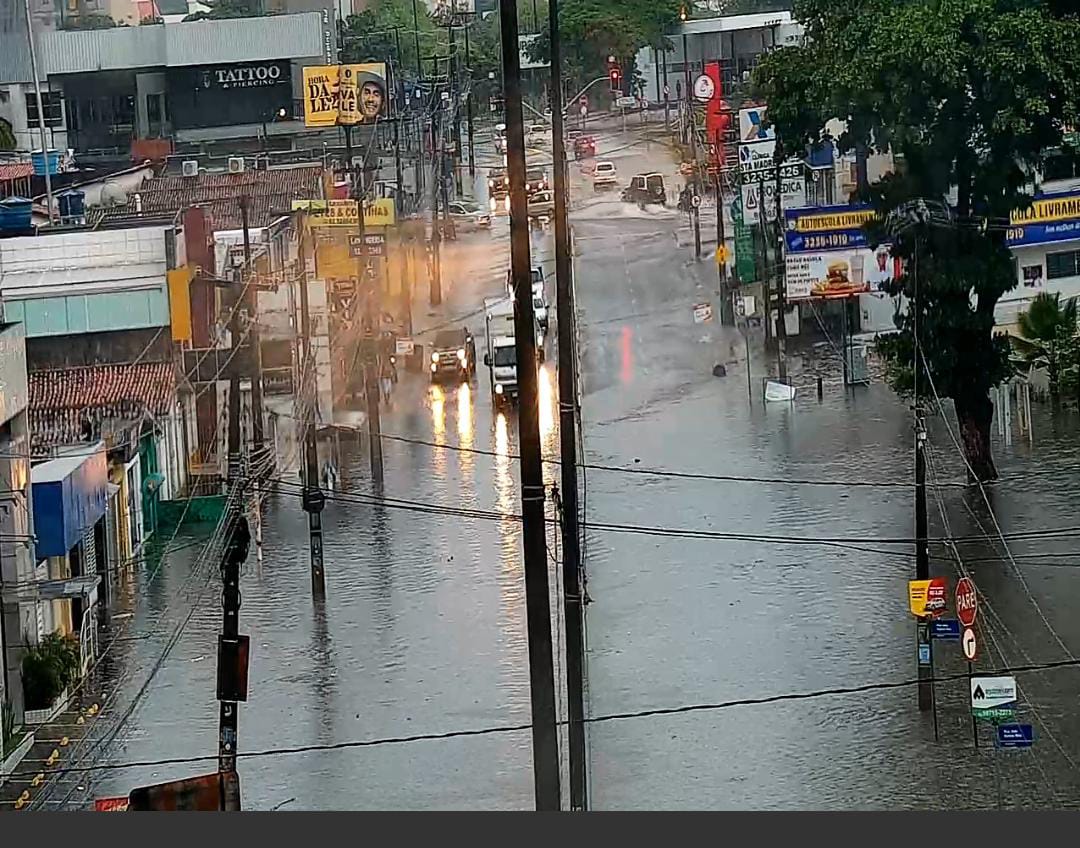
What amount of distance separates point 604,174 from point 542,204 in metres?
0.16

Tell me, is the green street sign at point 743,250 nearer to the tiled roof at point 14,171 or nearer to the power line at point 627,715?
the power line at point 627,715

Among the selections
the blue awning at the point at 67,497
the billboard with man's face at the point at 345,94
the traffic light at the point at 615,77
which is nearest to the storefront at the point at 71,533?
the blue awning at the point at 67,497

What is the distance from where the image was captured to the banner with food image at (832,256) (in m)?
3.99

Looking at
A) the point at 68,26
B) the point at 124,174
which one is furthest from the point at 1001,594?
the point at 68,26

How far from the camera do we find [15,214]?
3.95m

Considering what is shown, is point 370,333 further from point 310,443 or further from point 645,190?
point 645,190

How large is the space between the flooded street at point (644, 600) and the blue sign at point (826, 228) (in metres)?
0.22

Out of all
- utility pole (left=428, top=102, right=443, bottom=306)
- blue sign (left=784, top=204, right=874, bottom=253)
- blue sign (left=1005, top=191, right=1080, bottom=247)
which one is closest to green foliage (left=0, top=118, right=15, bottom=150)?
utility pole (left=428, top=102, right=443, bottom=306)

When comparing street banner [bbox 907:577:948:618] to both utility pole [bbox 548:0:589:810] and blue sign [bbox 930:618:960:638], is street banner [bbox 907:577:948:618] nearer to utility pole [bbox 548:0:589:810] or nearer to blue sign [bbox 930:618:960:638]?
blue sign [bbox 930:618:960:638]

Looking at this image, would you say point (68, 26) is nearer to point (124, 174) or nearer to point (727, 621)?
point (124, 174)

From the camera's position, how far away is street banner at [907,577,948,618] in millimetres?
3945

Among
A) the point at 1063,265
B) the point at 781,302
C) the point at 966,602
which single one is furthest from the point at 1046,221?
the point at 966,602

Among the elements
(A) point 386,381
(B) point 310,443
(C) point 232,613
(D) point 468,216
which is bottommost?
(C) point 232,613

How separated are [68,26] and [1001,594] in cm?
259
